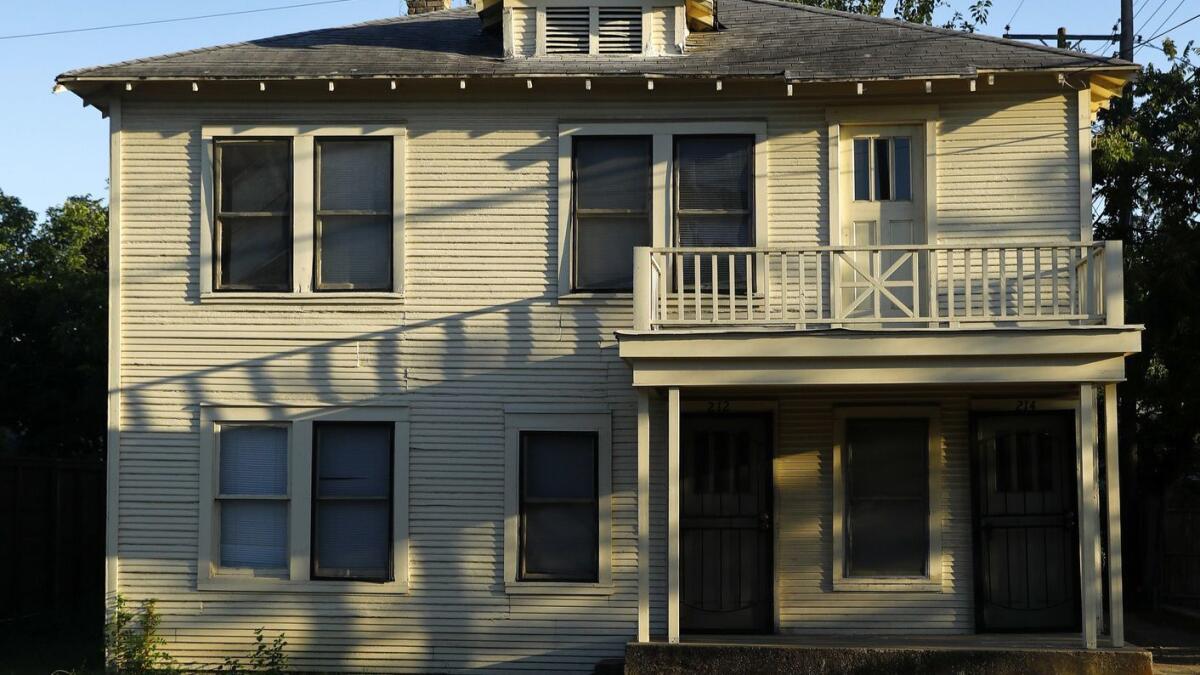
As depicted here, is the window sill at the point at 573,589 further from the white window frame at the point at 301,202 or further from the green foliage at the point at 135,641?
the green foliage at the point at 135,641

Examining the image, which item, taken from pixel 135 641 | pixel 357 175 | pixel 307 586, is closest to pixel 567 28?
pixel 357 175

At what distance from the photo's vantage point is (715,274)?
1252 centimetres

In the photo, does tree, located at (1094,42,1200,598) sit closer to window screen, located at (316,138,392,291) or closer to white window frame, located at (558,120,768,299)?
white window frame, located at (558,120,768,299)

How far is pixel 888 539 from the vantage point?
14297 millimetres

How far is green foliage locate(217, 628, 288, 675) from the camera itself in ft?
46.1

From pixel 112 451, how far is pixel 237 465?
4.08 ft

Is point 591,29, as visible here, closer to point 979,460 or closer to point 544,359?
point 544,359

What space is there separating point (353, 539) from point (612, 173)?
4.53 m

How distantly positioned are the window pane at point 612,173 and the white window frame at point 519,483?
2104 mm

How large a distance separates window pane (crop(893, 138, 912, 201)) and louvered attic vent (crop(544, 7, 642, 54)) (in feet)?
9.35

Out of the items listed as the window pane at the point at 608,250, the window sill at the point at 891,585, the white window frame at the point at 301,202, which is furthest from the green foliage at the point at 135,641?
the window sill at the point at 891,585

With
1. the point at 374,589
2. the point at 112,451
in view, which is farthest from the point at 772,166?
the point at 112,451

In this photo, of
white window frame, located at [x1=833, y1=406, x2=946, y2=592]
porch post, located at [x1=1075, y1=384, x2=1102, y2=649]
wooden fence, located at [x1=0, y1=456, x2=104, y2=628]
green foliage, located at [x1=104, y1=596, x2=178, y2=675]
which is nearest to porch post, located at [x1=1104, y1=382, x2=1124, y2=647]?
porch post, located at [x1=1075, y1=384, x2=1102, y2=649]

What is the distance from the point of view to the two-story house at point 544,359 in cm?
1414
